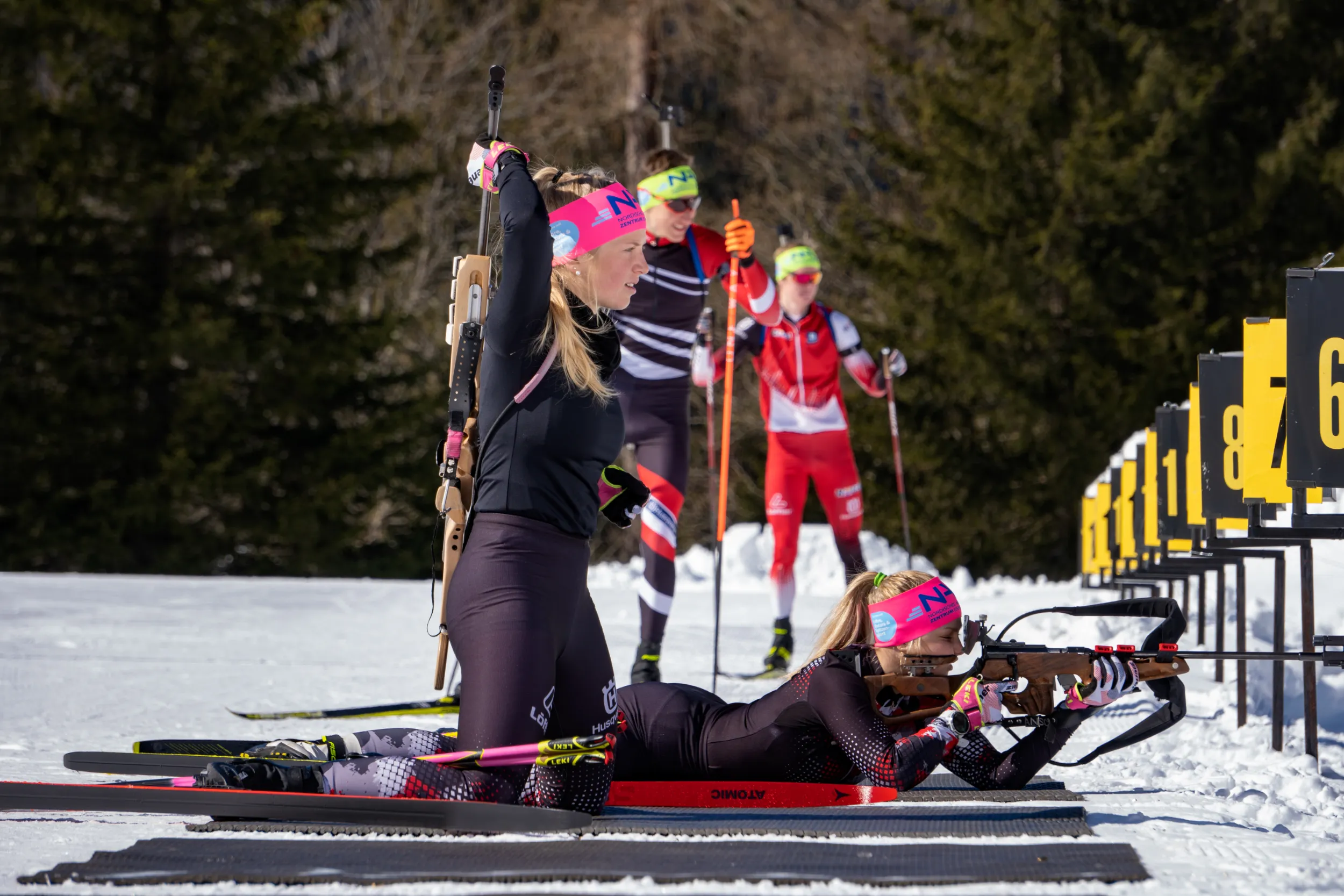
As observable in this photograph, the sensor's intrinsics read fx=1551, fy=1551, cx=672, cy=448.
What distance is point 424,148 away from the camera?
21.3 meters

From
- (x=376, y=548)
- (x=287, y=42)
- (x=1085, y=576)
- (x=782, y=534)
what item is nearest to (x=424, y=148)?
(x=287, y=42)

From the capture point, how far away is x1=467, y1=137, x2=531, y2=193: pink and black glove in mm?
3613

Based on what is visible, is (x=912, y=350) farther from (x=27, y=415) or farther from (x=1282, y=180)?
(x=27, y=415)

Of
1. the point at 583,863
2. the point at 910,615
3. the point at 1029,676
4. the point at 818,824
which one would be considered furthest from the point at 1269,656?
the point at 583,863

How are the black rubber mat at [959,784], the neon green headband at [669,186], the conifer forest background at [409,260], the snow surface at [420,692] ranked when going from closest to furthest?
the snow surface at [420,692], the black rubber mat at [959,784], the neon green headband at [669,186], the conifer forest background at [409,260]

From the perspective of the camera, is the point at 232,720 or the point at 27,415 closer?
the point at 232,720

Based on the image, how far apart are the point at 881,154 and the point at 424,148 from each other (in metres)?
6.30

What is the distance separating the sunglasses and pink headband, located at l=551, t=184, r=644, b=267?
8.65ft

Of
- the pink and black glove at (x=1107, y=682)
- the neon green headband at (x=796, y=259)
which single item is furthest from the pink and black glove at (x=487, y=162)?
the neon green headband at (x=796, y=259)

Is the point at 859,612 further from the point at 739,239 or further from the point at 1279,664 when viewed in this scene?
the point at 739,239

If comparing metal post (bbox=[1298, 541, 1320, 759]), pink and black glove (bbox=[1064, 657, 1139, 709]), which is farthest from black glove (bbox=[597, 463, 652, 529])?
metal post (bbox=[1298, 541, 1320, 759])

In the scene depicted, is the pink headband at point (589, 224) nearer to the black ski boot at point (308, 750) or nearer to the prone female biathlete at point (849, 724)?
the prone female biathlete at point (849, 724)

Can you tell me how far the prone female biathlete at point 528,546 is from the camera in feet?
11.0

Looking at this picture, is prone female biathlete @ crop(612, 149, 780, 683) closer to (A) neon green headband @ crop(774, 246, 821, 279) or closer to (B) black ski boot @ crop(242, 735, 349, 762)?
(A) neon green headband @ crop(774, 246, 821, 279)
